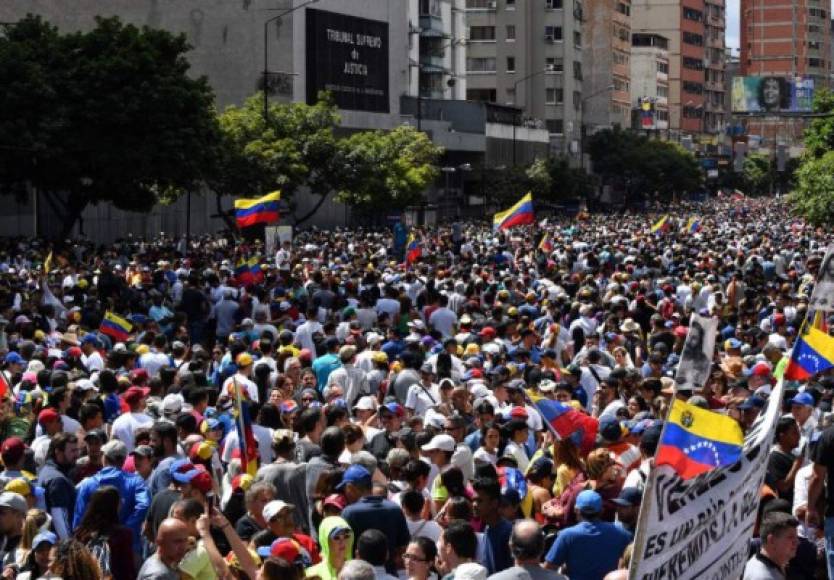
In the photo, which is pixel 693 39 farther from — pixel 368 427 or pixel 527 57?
pixel 368 427

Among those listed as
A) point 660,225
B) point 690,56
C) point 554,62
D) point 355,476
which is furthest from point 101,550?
point 690,56

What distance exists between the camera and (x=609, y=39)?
129 metres

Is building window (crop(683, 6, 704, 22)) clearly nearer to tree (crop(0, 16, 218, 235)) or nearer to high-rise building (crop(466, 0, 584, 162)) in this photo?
high-rise building (crop(466, 0, 584, 162))

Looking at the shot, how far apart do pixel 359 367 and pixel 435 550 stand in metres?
8.32

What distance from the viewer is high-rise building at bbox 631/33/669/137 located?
142 meters

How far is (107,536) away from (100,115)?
38.5 m

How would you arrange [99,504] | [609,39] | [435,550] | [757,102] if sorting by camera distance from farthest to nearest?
[757,102]
[609,39]
[99,504]
[435,550]

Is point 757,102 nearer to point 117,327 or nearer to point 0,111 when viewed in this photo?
point 0,111

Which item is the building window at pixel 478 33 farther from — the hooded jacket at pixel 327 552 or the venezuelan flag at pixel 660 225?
the hooded jacket at pixel 327 552

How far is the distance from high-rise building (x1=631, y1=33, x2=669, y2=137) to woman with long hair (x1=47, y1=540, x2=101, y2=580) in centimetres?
13536

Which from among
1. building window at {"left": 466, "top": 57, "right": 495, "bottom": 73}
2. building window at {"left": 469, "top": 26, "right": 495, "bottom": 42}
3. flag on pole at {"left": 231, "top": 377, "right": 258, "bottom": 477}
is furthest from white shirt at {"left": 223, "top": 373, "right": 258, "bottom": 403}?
building window at {"left": 466, "top": 57, "right": 495, "bottom": 73}

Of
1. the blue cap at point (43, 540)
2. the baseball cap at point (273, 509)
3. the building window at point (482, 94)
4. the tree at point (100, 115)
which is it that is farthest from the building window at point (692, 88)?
the blue cap at point (43, 540)

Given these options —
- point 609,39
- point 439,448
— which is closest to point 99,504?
point 439,448

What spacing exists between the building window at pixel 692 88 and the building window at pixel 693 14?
6.10m
